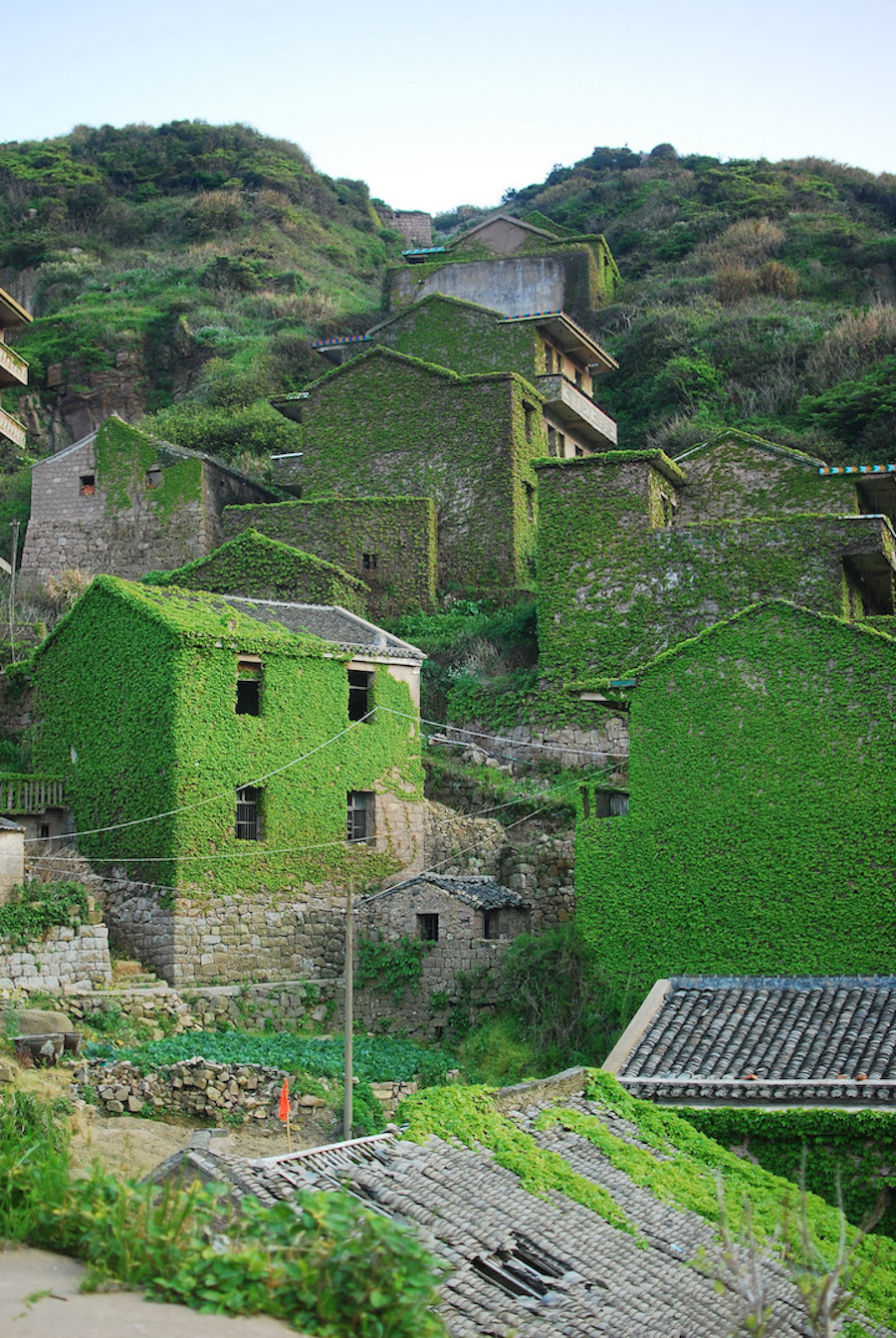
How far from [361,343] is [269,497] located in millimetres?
6317

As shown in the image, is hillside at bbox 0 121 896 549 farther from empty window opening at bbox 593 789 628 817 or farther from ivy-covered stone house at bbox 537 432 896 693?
empty window opening at bbox 593 789 628 817

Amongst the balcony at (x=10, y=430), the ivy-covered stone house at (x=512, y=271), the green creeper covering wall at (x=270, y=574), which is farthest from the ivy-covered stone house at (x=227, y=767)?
the ivy-covered stone house at (x=512, y=271)

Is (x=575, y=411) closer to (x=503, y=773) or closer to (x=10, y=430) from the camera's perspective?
(x=503, y=773)

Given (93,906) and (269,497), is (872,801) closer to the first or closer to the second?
(93,906)

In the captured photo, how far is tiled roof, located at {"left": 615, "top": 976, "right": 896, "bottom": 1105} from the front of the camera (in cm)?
1983

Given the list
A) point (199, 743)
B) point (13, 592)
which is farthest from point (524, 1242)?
point (13, 592)

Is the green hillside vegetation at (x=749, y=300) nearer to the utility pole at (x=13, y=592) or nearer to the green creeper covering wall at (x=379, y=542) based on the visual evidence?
the green creeper covering wall at (x=379, y=542)

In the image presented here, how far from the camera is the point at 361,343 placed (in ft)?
157

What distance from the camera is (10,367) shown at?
110 feet

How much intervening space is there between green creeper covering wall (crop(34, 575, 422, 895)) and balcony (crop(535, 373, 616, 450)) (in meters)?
13.6

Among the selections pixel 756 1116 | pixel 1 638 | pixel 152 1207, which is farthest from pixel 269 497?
pixel 152 1207

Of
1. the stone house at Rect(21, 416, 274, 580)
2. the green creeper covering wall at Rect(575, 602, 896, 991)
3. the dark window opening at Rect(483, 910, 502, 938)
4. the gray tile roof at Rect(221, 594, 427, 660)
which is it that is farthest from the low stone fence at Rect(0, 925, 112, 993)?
the stone house at Rect(21, 416, 274, 580)

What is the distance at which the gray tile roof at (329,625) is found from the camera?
103 feet

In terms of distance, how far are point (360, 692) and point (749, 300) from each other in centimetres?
3401
